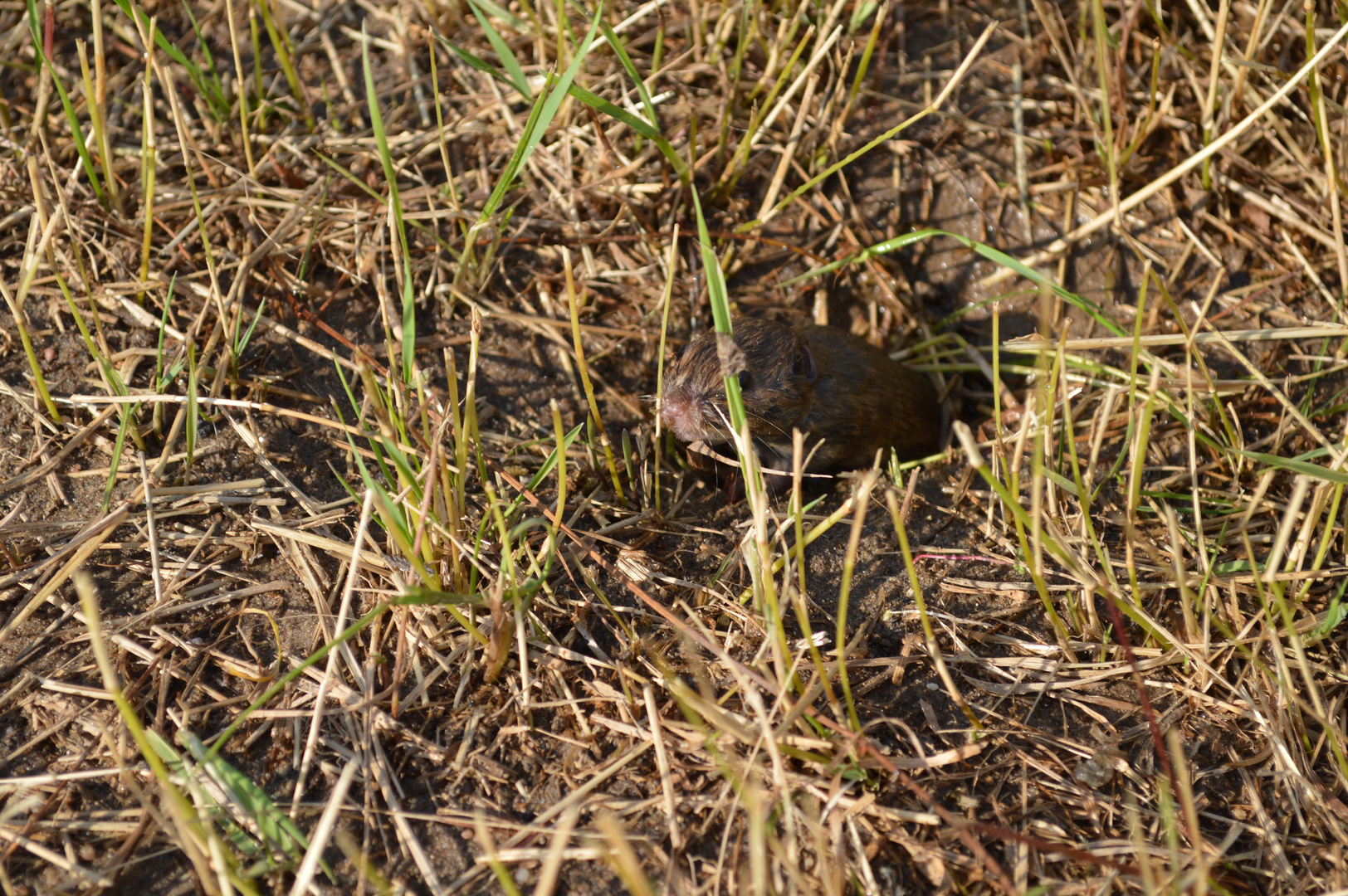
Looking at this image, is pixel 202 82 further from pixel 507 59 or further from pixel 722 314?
pixel 722 314

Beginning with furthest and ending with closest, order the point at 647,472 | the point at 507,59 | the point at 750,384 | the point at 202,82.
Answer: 1. the point at 750,384
2. the point at 202,82
3. the point at 647,472
4. the point at 507,59

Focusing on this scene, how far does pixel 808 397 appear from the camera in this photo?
437 cm

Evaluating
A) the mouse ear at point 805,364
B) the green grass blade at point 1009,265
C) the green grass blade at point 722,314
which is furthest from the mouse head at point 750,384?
the green grass blade at point 722,314

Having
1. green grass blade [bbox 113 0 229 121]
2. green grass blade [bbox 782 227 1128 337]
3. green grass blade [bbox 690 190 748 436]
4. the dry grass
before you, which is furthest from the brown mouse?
green grass blade [bbox 113 0 229 121]

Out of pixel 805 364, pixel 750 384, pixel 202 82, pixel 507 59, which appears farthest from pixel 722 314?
pixel 202 82

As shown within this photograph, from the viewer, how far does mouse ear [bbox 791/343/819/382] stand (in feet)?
14.1

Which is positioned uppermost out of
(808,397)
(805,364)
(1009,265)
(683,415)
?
(1009,265)

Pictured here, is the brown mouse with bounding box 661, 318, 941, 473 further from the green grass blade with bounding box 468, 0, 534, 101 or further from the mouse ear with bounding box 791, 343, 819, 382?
the green grass blade with bounding box 468, 0, 534, 101

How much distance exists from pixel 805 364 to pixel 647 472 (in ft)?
3.37

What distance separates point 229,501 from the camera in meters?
3.29

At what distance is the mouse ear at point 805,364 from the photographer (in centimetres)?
429

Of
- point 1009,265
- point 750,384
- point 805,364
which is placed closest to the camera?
point 1009,265

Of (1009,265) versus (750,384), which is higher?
(1009,265)

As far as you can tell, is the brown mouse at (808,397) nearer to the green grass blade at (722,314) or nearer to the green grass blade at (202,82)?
the green grass blade at (722,314)
